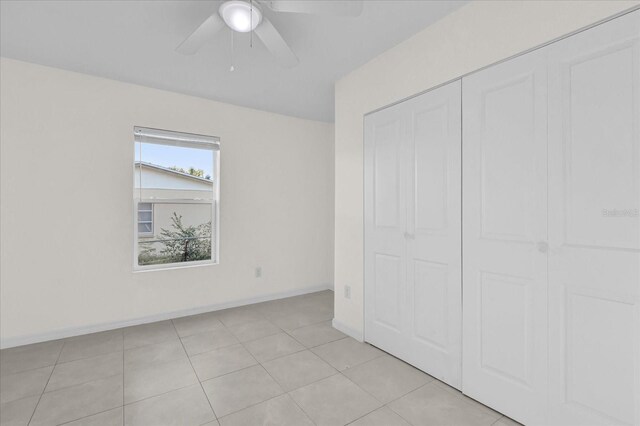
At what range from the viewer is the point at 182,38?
92.3 inches

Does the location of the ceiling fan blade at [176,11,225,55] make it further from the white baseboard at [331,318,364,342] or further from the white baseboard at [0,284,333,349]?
the white baseboard at [0,284,333,349]

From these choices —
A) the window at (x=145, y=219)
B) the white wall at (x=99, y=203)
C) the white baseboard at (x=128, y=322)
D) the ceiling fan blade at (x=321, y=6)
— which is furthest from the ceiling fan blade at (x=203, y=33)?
the white baseboard at (x=128, y=322)

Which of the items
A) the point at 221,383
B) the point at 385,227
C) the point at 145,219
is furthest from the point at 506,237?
the point at 145,219

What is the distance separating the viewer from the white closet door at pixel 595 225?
1.33m

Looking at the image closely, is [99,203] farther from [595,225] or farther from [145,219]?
[595,225]

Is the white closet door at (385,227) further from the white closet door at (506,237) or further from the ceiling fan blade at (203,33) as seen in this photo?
the ceiling fan blade at (203,33)

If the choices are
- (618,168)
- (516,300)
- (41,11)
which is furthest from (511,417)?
(41,11)

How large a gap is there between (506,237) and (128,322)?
360 centimetres

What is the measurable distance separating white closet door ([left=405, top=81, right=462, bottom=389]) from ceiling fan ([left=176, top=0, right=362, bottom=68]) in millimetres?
959

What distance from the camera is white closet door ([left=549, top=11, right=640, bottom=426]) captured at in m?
1.33

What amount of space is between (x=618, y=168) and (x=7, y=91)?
4.40m

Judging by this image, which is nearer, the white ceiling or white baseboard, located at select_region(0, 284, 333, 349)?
the white ceiling

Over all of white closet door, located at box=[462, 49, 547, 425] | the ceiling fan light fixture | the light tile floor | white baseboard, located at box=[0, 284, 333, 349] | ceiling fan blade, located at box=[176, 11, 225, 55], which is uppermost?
the ceiling fan light fixture

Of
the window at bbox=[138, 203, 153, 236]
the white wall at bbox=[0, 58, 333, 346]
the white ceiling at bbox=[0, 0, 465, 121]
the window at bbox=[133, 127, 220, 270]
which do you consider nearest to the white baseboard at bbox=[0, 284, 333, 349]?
the white wall at bbox=[0, 58, 333, 346]
